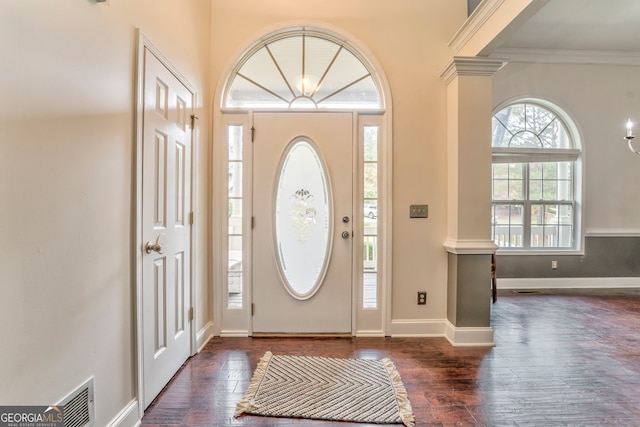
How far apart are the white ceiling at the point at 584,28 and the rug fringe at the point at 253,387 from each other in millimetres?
3699

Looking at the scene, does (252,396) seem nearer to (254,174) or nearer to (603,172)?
(254,174)

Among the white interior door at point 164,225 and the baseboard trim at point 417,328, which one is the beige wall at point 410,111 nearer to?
the baseboard trim at point 417,328

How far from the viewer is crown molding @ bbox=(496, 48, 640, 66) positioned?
14.1 feet

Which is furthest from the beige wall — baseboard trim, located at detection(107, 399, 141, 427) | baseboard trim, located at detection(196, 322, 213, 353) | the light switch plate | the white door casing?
baseboard trim, located at detection(107, 399, 141, 427)

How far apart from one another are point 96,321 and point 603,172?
616cm

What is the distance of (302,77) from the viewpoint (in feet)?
9.05

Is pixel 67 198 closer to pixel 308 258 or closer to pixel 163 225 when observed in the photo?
pixel 163 225

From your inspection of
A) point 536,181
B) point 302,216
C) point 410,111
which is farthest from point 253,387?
point 536,181

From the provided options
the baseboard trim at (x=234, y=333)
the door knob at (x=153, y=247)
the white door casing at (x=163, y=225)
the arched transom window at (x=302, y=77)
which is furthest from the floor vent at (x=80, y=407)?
the arched transom window at (x=302, y=77)

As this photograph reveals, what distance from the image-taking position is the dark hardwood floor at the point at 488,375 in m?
1.63

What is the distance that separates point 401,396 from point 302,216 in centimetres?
155

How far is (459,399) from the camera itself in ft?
5.79

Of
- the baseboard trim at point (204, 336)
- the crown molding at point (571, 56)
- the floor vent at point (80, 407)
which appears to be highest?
the crown molding at point (571, 56)

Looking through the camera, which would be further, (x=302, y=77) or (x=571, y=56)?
(x=571, y=56)
